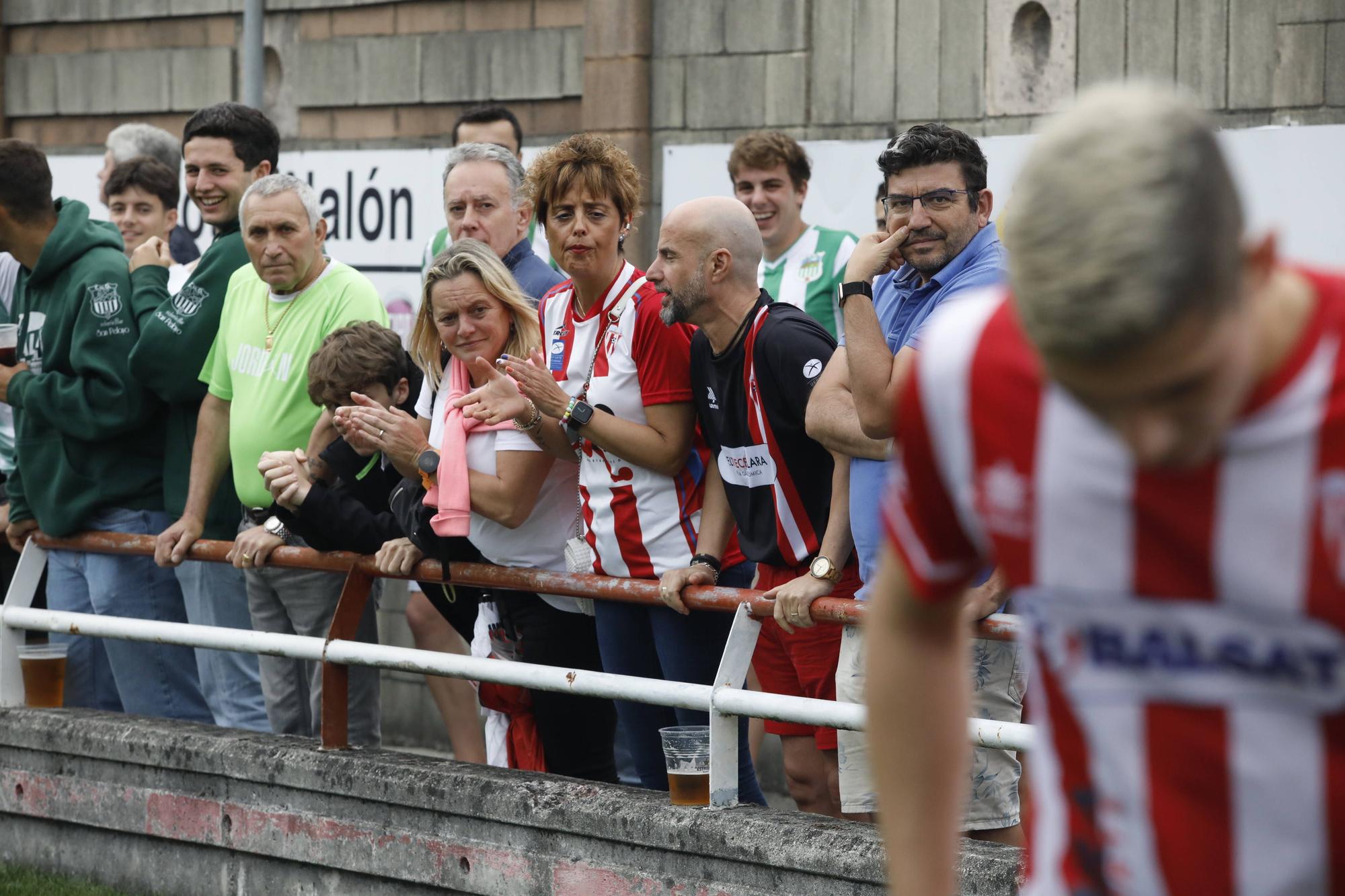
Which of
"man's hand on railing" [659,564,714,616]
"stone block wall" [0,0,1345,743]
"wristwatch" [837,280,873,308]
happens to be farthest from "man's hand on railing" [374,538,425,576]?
"stone block wall" [0,0,1345,743]

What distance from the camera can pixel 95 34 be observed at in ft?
33.9

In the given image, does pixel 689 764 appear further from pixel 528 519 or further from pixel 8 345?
pixel 8 345

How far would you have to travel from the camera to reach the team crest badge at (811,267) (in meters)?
6.43

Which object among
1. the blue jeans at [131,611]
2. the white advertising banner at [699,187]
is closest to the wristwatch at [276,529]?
the blue jeans at [131,611]

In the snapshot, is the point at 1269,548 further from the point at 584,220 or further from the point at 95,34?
the point at 95,34

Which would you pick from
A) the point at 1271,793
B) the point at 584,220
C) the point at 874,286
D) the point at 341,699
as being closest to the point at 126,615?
the point at 341,699

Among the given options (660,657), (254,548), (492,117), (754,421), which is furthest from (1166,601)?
(492,117)

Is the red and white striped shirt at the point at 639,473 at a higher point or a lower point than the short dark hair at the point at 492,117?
lower

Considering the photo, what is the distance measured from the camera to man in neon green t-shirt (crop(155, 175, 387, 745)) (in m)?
5.70

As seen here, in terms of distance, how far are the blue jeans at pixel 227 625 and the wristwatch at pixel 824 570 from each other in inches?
94.2

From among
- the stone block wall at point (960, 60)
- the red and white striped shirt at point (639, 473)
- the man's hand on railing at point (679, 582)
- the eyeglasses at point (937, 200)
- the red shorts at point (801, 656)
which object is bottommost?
the red shorts at point (801, 656)

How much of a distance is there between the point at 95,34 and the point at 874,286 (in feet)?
23.4

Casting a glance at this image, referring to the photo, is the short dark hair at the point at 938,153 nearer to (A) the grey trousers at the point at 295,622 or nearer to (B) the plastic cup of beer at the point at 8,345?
(A) the grey trousers at the point at 295,622

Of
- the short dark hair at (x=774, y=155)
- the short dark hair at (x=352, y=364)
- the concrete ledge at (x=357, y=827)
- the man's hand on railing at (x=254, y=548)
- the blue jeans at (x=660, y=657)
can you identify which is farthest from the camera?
the short dark hair at (x=774, y=155)
